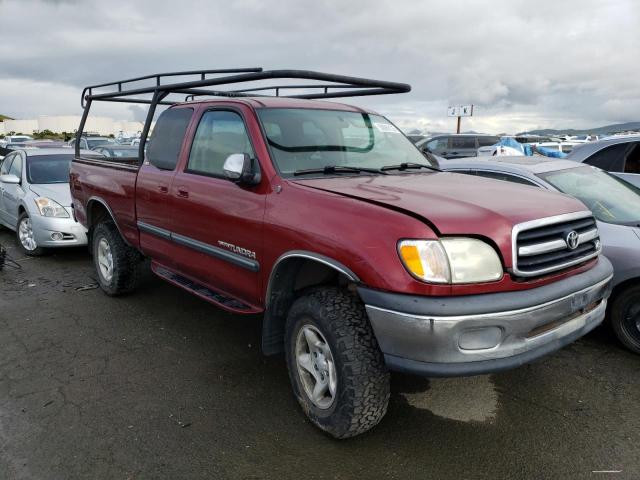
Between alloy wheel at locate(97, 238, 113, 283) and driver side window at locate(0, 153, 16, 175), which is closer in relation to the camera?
alloy wheel at locate(97, 238, 113, 283)

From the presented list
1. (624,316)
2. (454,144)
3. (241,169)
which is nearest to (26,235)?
(241,169)

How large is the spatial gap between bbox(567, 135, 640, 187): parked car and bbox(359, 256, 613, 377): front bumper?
4952mm

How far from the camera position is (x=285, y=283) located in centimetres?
320

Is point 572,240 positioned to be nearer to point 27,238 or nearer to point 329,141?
point 329,141

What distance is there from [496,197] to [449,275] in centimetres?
79

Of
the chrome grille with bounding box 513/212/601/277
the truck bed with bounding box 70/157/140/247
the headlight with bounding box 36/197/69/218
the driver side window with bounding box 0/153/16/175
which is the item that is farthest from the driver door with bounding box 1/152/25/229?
the chrome grille with bounding box 513/212/601/277

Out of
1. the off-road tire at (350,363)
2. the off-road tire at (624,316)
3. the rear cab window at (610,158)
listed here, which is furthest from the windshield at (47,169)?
the rear cab window at (610,158)

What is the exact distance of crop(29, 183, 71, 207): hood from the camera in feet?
23.7

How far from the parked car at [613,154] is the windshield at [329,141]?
377cm

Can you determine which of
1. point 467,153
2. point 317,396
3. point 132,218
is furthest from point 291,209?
point 467,153

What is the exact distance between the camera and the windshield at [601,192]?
4.32 m

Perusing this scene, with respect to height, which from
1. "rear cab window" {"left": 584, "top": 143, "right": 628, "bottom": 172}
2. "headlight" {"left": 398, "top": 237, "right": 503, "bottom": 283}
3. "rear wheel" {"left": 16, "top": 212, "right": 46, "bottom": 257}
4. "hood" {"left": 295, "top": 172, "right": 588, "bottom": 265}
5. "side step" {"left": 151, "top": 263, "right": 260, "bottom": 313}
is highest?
"rear cab window" {"left": 584, "top": 143, "right": 628, "bottom": 172}

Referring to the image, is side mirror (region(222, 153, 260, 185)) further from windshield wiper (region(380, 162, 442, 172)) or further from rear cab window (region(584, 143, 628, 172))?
rear cab window (region(584, 143, 628, 172))

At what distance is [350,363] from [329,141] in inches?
67.4
